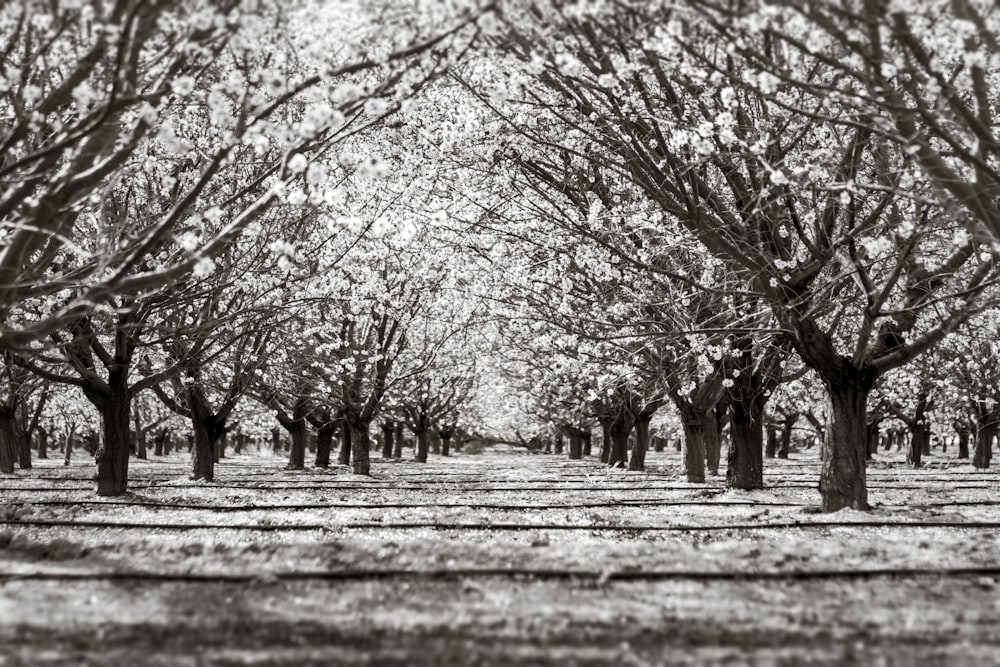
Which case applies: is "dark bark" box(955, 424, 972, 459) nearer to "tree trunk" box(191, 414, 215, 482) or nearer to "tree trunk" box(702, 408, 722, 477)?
"tree trunk" box(702, 408, 722, 477)

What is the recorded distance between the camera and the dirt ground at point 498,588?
5.97 metres

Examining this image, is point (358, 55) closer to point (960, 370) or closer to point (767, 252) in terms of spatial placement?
point (767, 252)

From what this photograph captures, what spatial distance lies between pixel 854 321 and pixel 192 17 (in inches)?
693

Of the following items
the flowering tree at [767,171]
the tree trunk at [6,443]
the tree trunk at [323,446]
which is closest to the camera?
the flowering tree at [767,171]

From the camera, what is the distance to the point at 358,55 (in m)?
8.83

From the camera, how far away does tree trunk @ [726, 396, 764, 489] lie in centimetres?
2084

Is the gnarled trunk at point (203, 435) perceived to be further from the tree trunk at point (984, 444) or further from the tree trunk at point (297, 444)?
the tree trunk at point (984, 444)

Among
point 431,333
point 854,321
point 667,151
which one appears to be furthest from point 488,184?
point 431,333

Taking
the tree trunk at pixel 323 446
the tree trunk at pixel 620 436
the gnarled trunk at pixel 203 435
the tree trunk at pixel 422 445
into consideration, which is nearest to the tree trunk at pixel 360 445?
the gnarled trunk at pixel 203 435

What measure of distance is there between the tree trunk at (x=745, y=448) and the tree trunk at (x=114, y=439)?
47.7ft

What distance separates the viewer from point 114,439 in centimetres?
1917

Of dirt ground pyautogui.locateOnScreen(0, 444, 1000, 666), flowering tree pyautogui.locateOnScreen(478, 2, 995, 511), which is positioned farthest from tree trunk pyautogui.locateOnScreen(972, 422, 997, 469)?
dirt ground pyautogui.locateOnScreen(0, 444, 1000, 666)

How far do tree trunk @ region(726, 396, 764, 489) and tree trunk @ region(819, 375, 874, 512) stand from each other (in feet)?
18.7

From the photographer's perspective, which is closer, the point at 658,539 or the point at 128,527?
the point at 658,539
